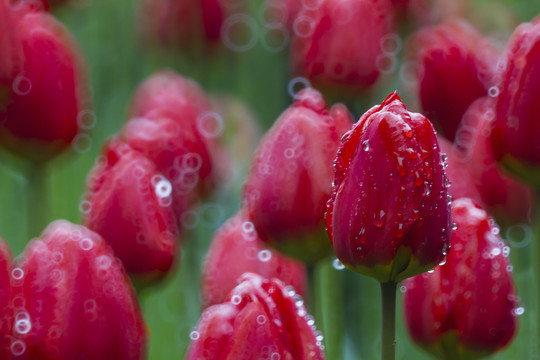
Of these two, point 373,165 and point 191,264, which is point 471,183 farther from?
point 191,264

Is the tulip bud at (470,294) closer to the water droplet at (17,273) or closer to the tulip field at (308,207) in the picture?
the tulip field at (308,207)

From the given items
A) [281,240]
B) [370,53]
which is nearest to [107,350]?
[281,240]

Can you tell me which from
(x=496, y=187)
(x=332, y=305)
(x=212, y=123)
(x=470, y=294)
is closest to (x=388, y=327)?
(x=470, y=294)

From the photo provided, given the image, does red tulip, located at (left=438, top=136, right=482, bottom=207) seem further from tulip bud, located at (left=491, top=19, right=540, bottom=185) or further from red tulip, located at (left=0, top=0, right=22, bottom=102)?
red tulip, located at (left=0, top=0, right=22, bottom=102)

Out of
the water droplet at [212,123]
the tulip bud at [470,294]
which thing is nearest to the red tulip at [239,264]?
the tulip bud at [470,294]

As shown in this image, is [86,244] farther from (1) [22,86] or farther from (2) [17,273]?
(1) [22,86]
